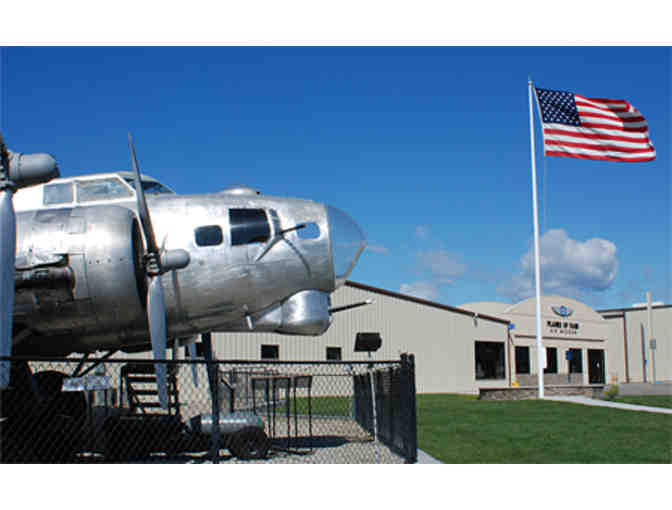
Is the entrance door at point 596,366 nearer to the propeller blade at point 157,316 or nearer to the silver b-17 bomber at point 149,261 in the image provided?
the silver b-17 bomber at point 149,261

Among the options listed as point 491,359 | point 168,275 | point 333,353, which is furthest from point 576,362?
point 168,275

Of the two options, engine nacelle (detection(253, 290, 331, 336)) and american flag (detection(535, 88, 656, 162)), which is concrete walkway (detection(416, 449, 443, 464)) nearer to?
engine nacelle (detection(253, 290, 331, 336))

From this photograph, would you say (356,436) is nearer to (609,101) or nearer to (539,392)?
(539,392)

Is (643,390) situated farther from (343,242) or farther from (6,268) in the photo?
(6,268)

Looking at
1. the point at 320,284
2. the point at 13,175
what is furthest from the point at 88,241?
the point at 320,284

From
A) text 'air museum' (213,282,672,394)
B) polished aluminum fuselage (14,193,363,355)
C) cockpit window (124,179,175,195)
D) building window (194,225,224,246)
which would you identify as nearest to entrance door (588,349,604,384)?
text 'air museum' (213,282,672,394)

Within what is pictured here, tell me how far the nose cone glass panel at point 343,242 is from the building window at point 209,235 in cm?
192

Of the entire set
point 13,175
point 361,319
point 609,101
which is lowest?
point 361,319

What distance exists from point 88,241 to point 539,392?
20.3 m

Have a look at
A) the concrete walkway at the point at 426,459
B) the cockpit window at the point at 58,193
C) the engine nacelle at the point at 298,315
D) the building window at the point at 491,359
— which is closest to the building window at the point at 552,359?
the building window at the point at 491,359

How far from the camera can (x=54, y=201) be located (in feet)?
35.1

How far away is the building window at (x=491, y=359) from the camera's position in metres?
42.3

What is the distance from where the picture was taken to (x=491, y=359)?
42625 mm

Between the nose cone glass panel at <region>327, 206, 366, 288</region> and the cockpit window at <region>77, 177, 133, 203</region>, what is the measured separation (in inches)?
139
